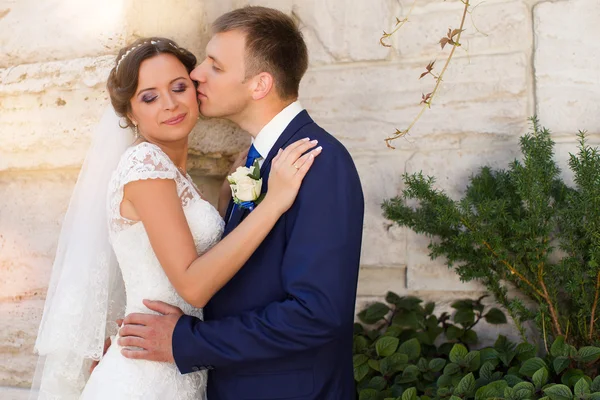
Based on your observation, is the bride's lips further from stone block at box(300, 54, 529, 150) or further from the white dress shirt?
stone block at box(300, 54, 529, 150)

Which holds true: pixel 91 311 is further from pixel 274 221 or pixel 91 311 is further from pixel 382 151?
pixel 382 151

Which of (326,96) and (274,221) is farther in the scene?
(326,96)

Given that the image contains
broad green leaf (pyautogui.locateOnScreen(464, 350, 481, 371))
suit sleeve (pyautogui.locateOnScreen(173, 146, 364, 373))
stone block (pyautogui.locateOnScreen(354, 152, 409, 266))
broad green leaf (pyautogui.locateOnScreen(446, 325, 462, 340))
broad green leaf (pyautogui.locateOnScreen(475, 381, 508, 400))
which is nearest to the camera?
suit sleeve (pyautogui.locateOnScreen(173, 146, 364, 373))

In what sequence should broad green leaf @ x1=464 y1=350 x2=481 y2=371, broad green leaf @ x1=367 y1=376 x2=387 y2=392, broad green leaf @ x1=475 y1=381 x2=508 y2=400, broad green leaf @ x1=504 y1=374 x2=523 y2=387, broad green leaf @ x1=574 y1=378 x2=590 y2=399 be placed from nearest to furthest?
broad green leaf @ x1=574 y1=378 x2=590 y2=399 < broad green leaf @ x1=475 y1=381 x2=508 y2=400 < broad green leaf @ x1=504 y1=374 x2=523 y2=387 < broad green leaf @ x1=464 y1=350 x2=481 y2=371 < broad green leaf @ x1=367 y1=376 x2=387 y2=392

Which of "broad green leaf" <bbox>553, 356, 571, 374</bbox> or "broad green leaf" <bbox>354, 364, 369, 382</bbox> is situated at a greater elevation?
"broad green leaf" <bbox>553, 356, 571, 374</bbox>

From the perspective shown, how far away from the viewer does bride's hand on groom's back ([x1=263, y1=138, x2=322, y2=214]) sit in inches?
84.7

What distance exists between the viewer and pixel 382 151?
3.14m

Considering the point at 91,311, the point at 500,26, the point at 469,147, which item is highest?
the point at 500,26

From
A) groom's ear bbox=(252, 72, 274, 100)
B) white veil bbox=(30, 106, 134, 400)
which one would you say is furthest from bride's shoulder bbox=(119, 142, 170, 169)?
groom's ear bbox=(252, 72, 274, 100)

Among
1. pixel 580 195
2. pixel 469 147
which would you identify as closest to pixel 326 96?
pixel 469 147

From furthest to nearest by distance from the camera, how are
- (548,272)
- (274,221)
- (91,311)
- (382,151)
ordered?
(382,151)
(548,272)
(91,311)
(274,221)

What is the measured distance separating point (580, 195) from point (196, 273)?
53.7 inches

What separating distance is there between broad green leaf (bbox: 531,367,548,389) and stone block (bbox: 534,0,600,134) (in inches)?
39.2

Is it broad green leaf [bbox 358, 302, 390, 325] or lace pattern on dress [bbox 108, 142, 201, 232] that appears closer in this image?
lace pattern on dress [bbox 108, 142, 201, 232]
